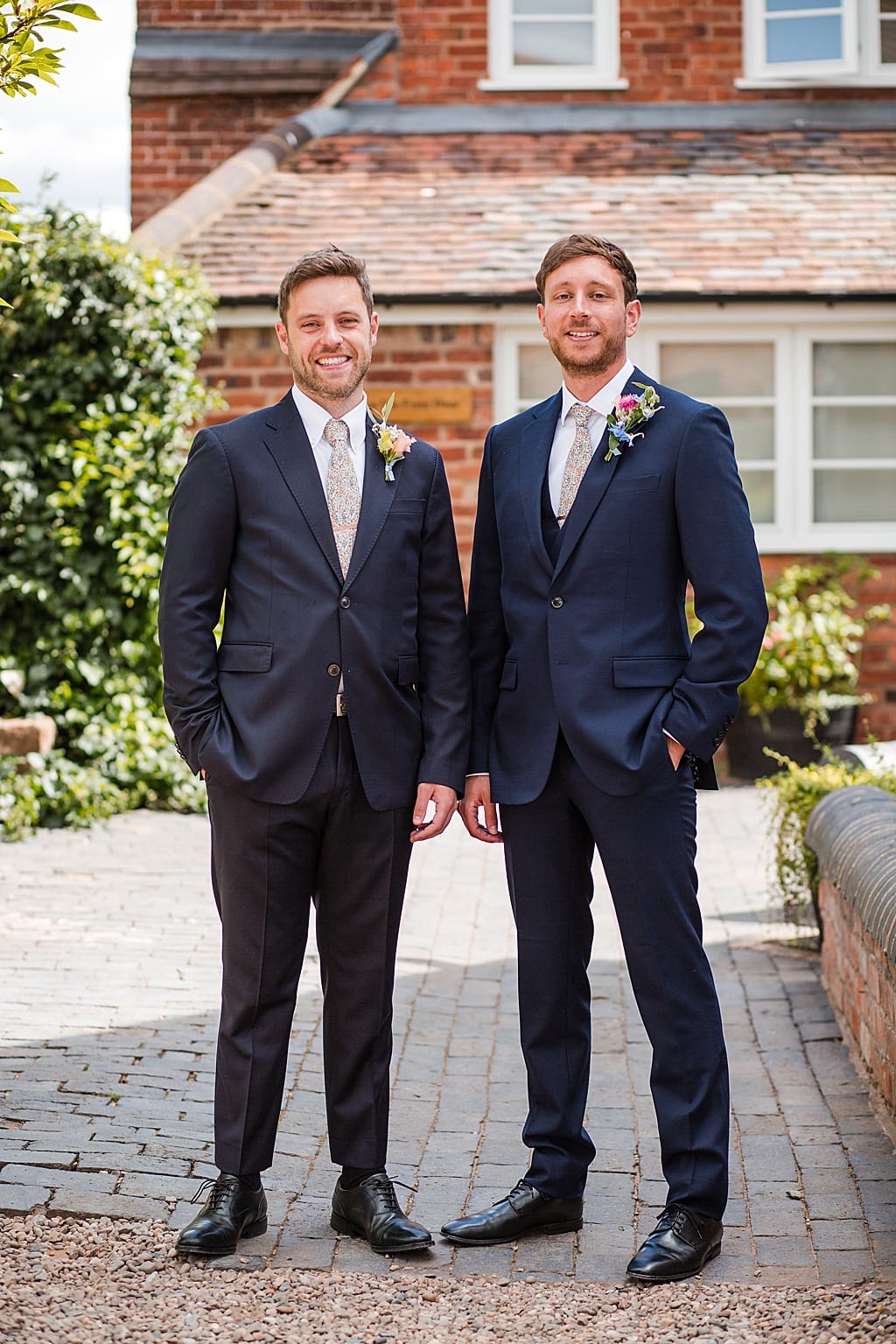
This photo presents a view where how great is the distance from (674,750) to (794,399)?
8.11 meters

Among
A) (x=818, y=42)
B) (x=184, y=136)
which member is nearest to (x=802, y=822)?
(x=818, y=42)

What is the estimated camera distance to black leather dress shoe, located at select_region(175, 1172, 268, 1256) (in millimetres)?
3414

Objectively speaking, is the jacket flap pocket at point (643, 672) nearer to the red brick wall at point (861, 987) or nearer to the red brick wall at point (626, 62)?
the red brick wall at point (861, 987)

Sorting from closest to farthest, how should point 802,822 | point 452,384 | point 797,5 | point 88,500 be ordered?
point 802,822
point 88,500
point 452,384
point 797,5

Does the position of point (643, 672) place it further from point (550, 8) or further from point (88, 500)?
point (550, 8)

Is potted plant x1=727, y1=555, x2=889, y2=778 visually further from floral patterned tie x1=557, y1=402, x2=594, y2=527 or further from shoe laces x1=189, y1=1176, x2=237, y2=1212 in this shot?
shoe laces x1=189, y1=1176, x2=237, y2=1212

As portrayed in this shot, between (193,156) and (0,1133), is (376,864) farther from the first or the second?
(193,156)

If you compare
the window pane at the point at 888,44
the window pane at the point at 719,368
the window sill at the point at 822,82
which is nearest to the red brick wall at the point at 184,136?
the window sill at the point at 822,82

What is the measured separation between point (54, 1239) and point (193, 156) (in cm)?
1184

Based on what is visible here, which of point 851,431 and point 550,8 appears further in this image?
point 550,8

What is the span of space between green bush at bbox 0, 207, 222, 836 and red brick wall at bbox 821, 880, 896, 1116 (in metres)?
4.57

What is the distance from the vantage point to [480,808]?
370cm

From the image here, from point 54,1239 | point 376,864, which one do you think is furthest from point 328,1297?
point 376,864

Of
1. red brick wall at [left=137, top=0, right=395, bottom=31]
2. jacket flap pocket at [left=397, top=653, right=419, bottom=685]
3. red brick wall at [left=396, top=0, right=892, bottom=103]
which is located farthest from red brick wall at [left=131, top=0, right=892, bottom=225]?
jacket flap pocket at [left=397, top=653, right=419, bottom=685]
